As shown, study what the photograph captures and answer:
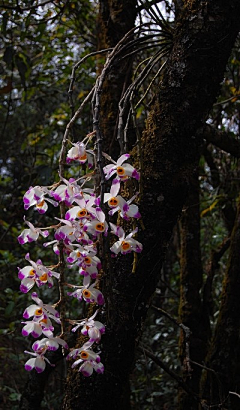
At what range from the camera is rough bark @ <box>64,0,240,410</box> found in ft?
3.67

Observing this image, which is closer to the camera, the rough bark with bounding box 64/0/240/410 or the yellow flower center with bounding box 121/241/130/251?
the yellow flower center with bounding box 121/241/130/251

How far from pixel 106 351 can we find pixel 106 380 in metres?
0.06

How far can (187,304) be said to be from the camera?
2.42m

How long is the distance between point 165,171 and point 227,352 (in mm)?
1149

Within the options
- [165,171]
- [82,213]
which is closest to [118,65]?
[165,171]

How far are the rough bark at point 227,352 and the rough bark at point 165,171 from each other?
95cm

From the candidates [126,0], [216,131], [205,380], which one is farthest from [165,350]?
[126,0]

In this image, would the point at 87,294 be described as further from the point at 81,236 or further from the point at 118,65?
the point at 118,65

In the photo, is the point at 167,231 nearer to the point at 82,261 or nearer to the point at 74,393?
the point at 82,261

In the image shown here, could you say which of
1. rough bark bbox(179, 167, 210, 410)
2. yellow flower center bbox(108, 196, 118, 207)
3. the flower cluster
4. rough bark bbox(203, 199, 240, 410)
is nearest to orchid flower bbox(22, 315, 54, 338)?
the flower cluster

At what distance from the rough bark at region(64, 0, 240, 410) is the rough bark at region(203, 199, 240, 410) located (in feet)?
3.11

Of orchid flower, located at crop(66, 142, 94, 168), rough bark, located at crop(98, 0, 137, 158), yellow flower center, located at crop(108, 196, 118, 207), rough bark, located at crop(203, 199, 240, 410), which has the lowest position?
rough bark, located at crop(203, 199, 240, 410)

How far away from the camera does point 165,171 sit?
1.13 metres

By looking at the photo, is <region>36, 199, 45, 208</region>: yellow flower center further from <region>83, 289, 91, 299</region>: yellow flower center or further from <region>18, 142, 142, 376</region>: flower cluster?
<region>83, 289, 91, 299</region>: yellow flower center
